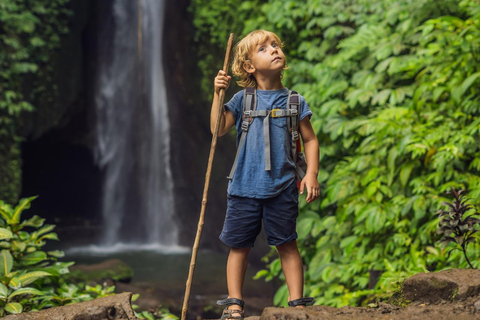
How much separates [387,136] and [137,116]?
8.39m

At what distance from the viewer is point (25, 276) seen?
322 cm

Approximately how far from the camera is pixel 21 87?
1009 centimetres

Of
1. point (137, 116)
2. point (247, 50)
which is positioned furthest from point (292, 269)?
point (137, 116)

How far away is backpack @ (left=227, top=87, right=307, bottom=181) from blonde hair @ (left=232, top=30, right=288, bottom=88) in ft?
0.27

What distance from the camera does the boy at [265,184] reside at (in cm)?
265

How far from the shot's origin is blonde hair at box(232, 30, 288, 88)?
8.88ft

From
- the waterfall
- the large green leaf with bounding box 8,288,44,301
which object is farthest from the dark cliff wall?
the large green leaf with bounding box 8,288,44,301

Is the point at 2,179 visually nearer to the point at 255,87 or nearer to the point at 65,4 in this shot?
the point at 65,4

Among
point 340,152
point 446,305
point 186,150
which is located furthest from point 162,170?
point 446,305

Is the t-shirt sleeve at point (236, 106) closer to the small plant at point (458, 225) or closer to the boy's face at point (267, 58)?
the boy's face at point (267, 58)

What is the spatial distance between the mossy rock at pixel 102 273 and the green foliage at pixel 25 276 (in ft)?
11.7

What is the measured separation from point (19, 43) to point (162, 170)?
3.94 m

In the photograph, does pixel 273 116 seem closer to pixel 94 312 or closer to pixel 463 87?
pixel 94 312

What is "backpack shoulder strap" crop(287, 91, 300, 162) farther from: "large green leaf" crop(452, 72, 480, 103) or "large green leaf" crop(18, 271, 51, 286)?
"large green leaf" crop(18, 271, 51, 286)
